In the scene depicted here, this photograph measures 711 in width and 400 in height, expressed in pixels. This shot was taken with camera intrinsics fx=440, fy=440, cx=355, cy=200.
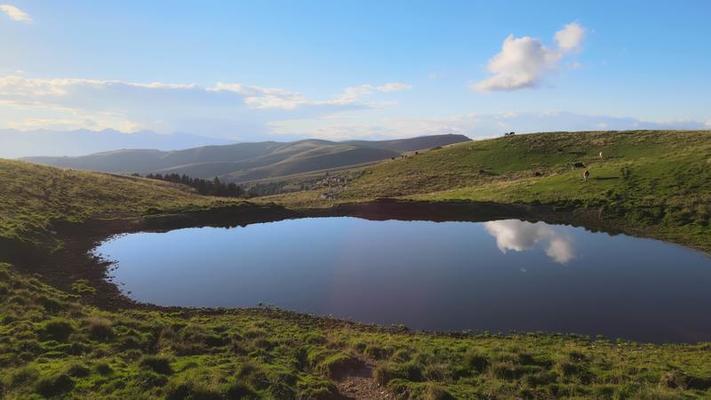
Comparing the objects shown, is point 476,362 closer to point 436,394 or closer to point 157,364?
point 436,394

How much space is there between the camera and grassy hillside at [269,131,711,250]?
47.8m

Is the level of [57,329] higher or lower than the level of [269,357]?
higher

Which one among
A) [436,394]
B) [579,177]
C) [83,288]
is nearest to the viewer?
[436,394]

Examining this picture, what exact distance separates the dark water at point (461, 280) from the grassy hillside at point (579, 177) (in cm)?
737

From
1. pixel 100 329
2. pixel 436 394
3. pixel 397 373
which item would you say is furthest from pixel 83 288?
pixel 436 394

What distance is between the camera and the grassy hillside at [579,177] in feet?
157

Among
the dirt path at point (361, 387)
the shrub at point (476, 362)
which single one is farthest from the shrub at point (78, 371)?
the shrub at point (476, 362)

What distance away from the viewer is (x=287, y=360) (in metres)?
19.5

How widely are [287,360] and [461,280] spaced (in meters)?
16.4

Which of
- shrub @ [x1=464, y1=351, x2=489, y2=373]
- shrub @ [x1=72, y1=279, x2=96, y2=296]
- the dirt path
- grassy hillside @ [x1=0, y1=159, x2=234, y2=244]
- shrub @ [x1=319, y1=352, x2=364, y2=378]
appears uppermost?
grassy hillside @ [x1=0, y1=159, x2=234, y2=244]

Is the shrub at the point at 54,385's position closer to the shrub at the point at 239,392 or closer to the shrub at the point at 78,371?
the shrub at the point at 78,371

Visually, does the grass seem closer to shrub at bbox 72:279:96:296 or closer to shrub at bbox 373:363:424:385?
shrub at bbox 373:363:424:385

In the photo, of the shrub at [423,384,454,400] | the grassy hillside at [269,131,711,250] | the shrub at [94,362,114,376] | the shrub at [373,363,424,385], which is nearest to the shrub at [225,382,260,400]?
the shrub at [373,363,424,385]

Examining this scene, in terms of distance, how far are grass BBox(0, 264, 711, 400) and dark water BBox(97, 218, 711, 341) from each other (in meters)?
2.80
